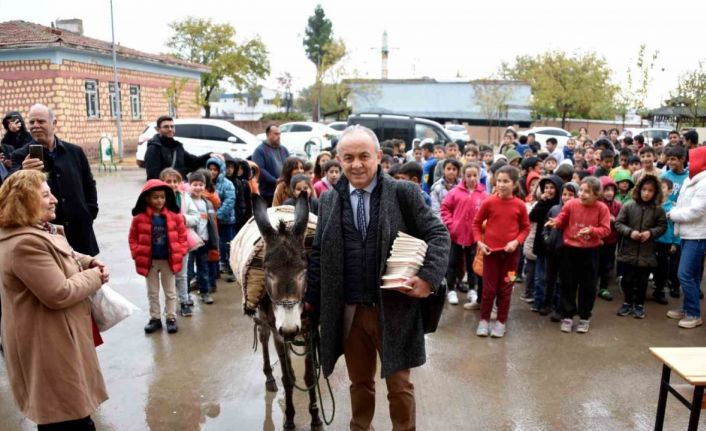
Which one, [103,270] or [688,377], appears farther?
[103,270]

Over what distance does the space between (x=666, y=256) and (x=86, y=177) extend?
6.68 meters

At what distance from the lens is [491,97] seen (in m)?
40.0

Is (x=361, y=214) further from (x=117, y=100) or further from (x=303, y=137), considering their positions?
(x=117, y=100)

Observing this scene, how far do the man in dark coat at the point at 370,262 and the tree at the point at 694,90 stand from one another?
19.8m

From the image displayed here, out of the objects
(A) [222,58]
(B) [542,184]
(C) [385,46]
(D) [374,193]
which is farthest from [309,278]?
(C) [385,46]

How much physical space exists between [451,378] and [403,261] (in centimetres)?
223

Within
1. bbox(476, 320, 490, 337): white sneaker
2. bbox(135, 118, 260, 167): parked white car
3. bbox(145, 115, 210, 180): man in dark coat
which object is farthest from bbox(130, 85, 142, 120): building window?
bbox(476, 320, 490, 337): white sneaker

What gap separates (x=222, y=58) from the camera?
126 ft

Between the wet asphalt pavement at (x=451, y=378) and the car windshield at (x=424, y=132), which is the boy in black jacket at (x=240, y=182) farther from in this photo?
the car windshield at (x=424, y=132)

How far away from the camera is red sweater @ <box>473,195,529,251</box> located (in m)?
5.43

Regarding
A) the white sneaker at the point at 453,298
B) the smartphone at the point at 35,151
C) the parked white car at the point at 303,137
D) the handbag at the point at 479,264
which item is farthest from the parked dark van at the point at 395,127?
the smartphone at the point at 35,151

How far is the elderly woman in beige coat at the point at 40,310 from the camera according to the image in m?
2.76

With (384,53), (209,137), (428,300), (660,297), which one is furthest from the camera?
(384,53)

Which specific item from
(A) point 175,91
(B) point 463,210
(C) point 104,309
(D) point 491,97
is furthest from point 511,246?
(D) point 491,97
